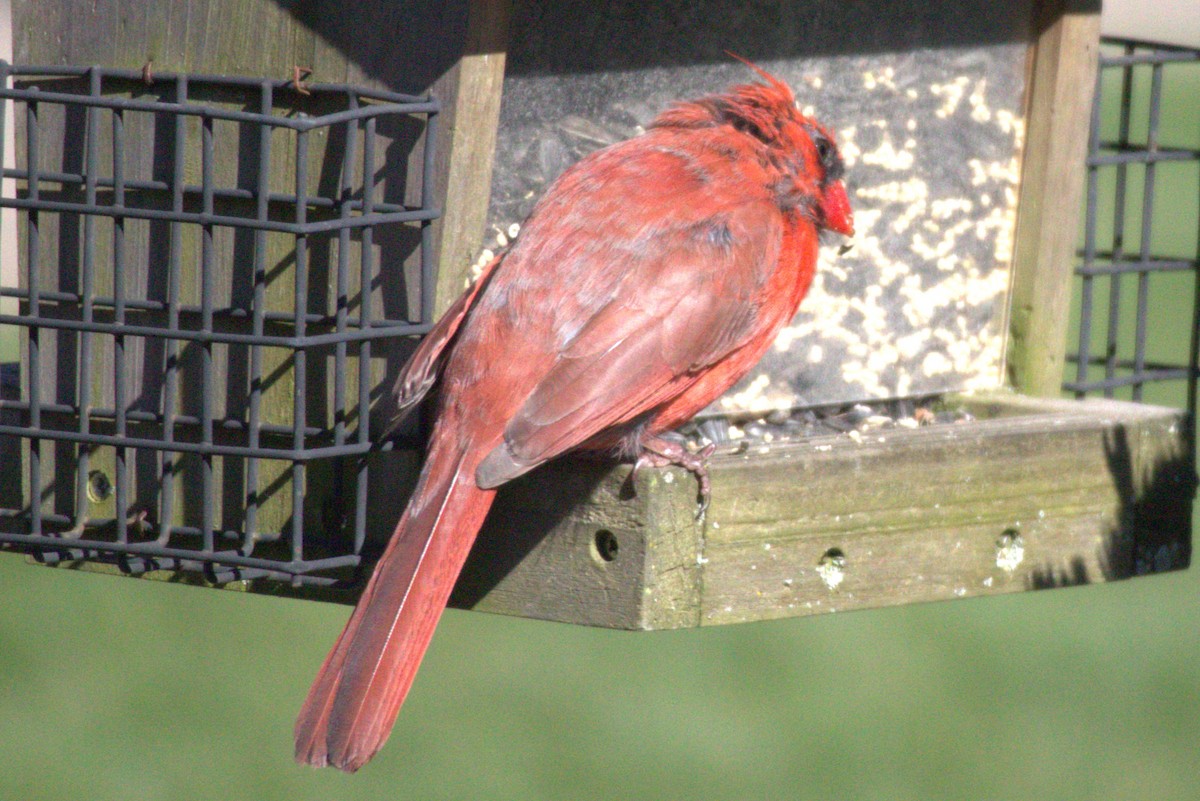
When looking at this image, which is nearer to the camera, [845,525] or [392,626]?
[392,626]

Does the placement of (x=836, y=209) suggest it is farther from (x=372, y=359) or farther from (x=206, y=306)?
(x=206, y=306)

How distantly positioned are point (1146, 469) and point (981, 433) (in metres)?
0.50

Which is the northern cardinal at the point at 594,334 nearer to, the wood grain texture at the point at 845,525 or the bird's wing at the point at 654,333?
the bird's wing at the point at 654,333

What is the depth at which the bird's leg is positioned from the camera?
3090mm

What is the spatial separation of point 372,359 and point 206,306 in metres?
0.34

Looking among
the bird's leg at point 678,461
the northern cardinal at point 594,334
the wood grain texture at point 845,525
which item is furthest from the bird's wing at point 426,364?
the bird's leg at point 678,461

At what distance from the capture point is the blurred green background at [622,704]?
641cm

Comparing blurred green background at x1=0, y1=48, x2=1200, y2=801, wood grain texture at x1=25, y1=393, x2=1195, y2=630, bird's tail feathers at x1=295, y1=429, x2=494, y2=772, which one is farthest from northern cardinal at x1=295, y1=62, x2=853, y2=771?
blurred green background at x1=0, y1=48, x2=1200, y2=801

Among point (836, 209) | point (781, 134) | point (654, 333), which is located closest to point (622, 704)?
point (836, 209)

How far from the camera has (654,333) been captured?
3.21 meters

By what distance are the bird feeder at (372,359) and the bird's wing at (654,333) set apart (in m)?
0.15

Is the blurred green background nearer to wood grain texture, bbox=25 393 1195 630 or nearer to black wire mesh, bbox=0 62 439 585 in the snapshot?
wood grain texture, bbox=25 393 1195 630

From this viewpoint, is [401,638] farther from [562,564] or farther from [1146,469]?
[1146,469]

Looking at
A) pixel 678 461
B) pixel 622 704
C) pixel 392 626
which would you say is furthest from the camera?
pixel 622 704
